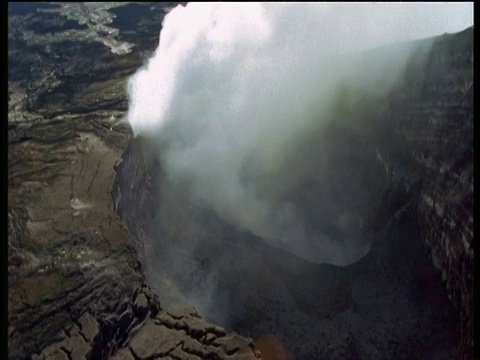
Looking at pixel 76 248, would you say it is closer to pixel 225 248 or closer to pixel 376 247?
pixel 225 248

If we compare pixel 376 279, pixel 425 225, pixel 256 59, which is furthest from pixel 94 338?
pixel 256 59

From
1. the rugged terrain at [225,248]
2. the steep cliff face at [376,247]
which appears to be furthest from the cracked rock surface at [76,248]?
the steep cliff face at [376,247]

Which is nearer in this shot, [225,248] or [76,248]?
[76,248]

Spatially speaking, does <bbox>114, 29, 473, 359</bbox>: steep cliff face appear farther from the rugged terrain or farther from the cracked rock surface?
the cracked rock surface

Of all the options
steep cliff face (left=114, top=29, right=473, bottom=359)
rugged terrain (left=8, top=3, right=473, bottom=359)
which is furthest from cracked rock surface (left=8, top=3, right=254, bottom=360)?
steep cliff face (left=114, top=29, right=473, bottom=359)

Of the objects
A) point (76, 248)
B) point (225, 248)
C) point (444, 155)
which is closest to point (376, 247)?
point (444, 155)

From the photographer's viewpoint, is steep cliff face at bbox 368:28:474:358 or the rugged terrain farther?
steep cliff face at bbox 368:28:474:358
